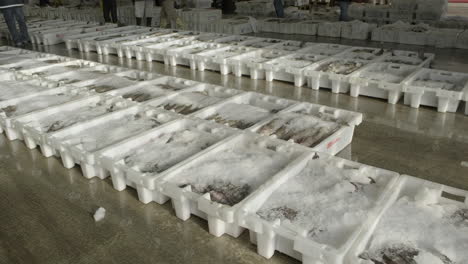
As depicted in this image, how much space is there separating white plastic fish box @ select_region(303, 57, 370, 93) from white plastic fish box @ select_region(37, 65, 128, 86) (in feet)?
7.72

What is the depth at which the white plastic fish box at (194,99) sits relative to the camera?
364 centimetres

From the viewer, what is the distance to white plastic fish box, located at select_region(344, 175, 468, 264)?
1.74 m

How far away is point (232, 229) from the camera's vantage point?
2.16 meters

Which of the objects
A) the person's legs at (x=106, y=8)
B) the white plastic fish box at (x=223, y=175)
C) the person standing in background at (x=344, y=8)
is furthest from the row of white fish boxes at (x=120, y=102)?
the person's legs at (x=106, y=8)

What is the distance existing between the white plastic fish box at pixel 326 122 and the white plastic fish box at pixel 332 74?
1129 millimetres

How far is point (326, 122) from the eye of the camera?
3174 mm

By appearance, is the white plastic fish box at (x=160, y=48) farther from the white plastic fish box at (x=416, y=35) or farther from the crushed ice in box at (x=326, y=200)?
the crushed ice in box at (x=326, y=200)

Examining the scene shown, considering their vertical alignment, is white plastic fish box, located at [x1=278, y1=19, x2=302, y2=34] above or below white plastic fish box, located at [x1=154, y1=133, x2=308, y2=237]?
above

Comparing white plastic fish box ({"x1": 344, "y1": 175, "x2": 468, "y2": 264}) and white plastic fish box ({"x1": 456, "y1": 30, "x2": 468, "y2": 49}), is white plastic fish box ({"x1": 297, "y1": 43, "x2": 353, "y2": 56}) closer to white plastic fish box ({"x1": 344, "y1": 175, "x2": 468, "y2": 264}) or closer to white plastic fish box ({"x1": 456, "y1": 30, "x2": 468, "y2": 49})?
white plastic fish box ({"x1": 456, "y1": 30, "x2": 468, "y2": 49})

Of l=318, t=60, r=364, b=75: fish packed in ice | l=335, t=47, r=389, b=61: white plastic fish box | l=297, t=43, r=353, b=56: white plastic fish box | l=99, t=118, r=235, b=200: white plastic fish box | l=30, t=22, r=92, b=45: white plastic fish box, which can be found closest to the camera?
l=99, t=118, r=235, b=200: white plastic fish box

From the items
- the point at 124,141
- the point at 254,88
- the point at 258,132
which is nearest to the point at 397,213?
the point at 258,132

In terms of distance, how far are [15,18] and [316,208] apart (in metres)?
8.20

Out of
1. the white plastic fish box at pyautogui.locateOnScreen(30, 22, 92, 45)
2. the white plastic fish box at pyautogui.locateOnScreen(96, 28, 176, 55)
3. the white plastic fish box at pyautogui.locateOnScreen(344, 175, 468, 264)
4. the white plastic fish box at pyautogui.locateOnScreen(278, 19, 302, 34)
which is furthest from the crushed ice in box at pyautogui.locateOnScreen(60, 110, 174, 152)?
the white plastic fish box at pyautogui.locateOnScreen(278, 19, 302, 34)

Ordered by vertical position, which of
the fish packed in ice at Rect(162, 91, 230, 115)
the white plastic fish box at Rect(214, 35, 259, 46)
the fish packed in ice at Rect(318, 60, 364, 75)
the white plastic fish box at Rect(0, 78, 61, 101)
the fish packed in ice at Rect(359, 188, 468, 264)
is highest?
the white plastic fish box at Rect(214, 35, 259, 46)
